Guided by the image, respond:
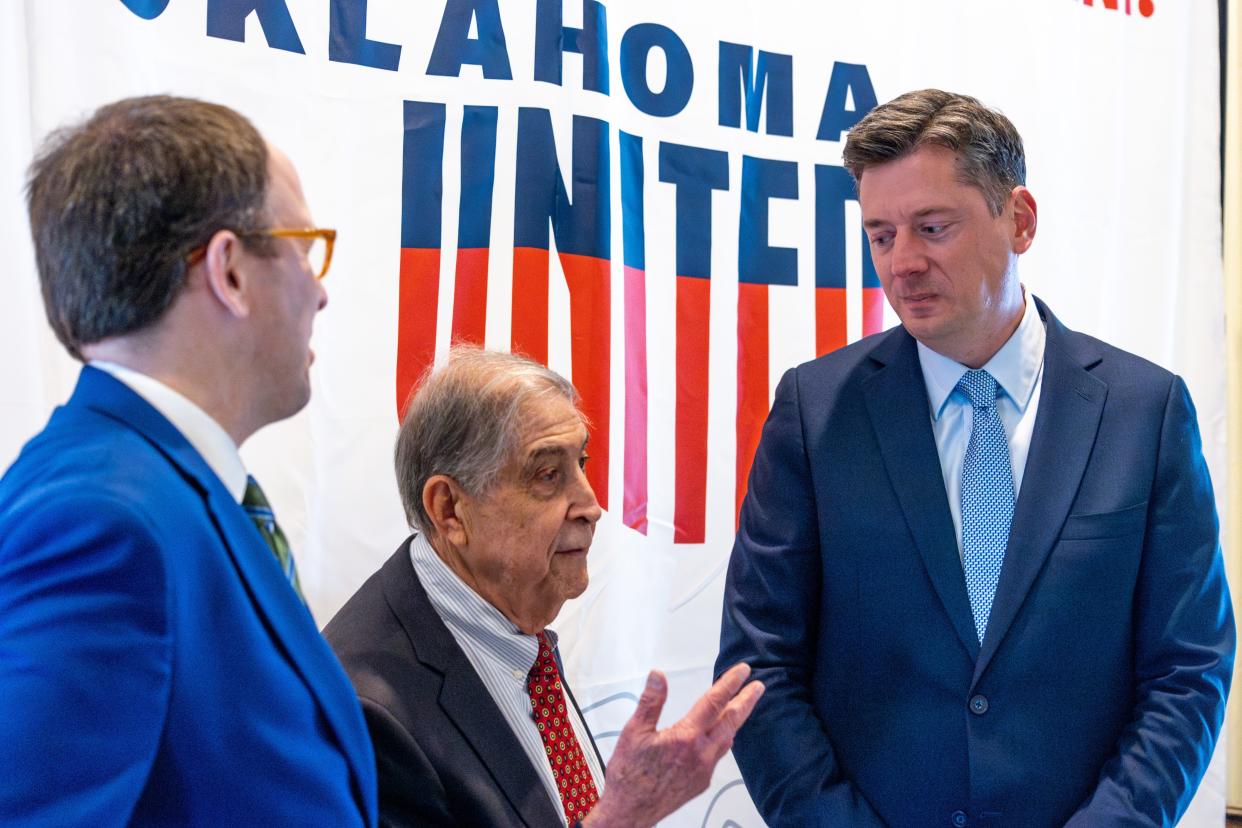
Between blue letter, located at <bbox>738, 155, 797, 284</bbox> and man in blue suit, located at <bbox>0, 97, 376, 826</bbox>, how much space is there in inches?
66.5

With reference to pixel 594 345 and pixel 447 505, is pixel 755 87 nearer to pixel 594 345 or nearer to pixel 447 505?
pixel 594 345

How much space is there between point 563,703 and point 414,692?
0.85 ft

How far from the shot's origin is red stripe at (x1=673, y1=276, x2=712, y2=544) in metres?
2.61

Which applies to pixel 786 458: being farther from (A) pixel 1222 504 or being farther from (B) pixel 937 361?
(A) pixel 1222 504

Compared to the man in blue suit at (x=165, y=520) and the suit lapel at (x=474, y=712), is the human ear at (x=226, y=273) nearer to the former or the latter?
the man in blue suit at (x=165, y=520)

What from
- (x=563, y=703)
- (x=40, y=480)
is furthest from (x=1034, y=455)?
(x=40, y=480)

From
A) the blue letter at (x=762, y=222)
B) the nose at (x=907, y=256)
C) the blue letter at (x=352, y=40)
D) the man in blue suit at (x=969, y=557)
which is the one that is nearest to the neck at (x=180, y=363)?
the man in blue suit at (x=969, y=557)

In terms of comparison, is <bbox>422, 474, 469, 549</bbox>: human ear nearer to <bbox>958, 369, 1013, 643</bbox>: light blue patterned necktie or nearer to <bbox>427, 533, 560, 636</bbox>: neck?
<bbox>427, 533, 560, 636</bbox>: neck

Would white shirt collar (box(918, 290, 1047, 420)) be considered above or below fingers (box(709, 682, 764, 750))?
above

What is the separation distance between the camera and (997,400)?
1.88 metres

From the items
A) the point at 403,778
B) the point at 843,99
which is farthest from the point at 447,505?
the point at 843,99

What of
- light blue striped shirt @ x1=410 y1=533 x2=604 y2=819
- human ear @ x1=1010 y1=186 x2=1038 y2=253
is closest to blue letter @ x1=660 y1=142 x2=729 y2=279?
human ear @ x1=1010 y1=186 x2=1038 y2=253

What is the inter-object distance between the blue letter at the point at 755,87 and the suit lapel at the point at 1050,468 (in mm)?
1007

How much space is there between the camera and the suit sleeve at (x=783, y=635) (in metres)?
1.75
